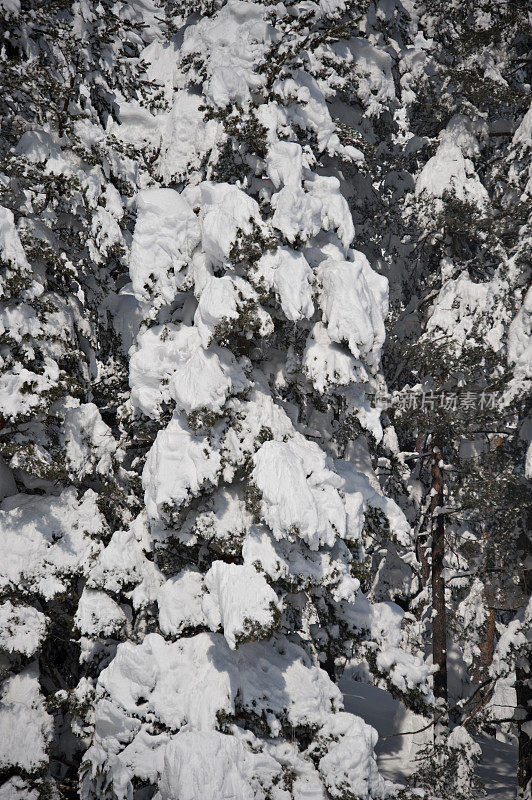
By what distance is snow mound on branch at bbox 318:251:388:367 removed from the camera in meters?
7.64

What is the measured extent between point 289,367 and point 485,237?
7815mm

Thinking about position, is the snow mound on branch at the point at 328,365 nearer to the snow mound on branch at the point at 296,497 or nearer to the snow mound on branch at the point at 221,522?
the snow mound on branch at the point at 296,497

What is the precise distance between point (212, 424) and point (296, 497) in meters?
1.33

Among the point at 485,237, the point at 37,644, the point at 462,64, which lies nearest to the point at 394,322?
the point at 485,237

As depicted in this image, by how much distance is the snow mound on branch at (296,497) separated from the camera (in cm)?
709

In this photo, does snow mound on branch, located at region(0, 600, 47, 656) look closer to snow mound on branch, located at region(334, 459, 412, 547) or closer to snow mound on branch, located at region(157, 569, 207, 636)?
snow mound on branch, located at region(157, 569, 207, 636)

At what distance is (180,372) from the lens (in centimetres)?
776

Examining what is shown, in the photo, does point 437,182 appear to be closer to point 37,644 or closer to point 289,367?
point 289,367

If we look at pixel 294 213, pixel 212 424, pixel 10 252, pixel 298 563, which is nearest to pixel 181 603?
pixel 298 563

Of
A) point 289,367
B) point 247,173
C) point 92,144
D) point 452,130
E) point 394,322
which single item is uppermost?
point 452,130

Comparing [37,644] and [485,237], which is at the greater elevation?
[485,237]

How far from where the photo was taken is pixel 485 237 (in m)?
14.0

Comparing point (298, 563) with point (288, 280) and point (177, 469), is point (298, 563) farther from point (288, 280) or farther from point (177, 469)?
point (288, 280)

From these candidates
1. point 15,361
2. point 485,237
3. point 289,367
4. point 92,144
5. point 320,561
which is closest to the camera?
point 320,561
